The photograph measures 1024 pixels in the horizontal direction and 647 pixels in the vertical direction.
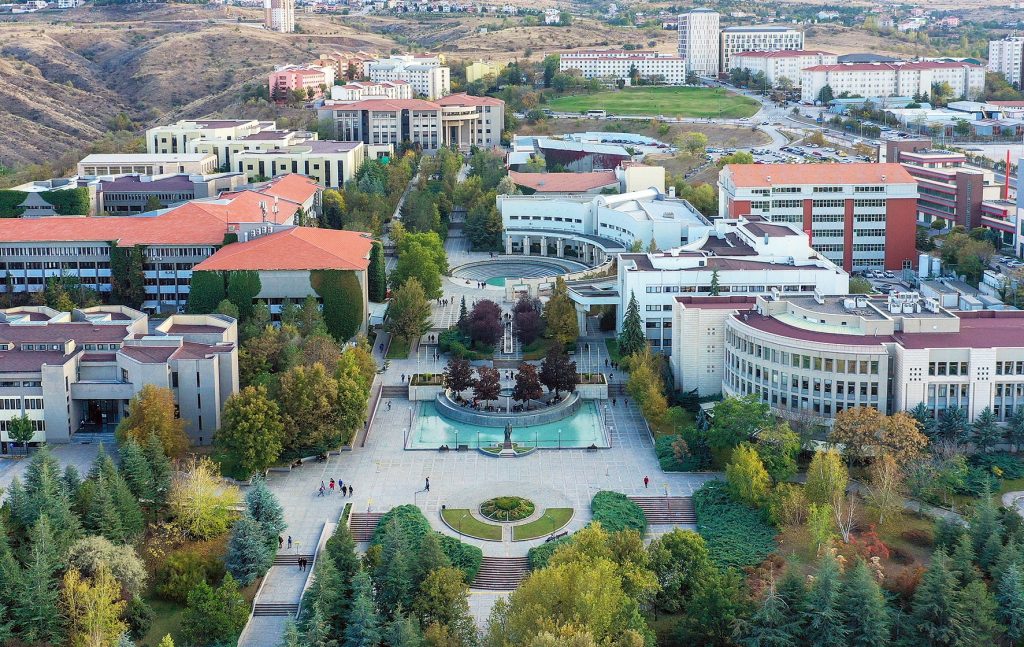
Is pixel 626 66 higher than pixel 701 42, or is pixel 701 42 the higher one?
pixel 701 42

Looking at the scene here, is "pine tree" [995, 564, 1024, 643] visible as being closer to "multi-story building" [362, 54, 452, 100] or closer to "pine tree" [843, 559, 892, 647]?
"pine tree" [843, 559, 892, 647]

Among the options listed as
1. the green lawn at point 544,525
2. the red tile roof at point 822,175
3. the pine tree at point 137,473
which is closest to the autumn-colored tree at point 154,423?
the pine tree at point 137,473

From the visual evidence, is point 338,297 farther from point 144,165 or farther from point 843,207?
point 144,165

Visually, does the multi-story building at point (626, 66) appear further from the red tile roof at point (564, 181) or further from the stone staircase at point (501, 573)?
the stone staircase at point (501, 573)

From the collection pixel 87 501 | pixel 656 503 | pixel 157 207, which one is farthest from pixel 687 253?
Answer: pixel 157 207

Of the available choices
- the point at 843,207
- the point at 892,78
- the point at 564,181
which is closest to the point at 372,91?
the point at 564,181

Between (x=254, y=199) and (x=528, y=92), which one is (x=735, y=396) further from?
(x=528, y=92)
